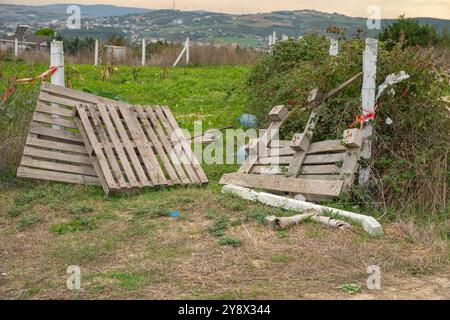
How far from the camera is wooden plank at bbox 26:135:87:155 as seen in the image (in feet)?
24.2

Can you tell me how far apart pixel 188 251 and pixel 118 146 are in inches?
109

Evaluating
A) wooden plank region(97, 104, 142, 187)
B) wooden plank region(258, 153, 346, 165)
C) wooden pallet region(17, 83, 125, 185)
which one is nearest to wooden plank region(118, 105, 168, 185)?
wooden plank region(97, 104, 142, 187)

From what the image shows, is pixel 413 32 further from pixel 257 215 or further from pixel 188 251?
pixel 188 251

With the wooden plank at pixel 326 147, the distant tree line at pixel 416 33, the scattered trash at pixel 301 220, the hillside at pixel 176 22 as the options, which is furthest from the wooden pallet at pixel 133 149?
the hillside at pixel 176 22

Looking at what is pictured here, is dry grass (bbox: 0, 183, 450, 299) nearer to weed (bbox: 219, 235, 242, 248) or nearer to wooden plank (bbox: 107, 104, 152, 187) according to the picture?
weed (bbox: 219, 235, 242, 248)

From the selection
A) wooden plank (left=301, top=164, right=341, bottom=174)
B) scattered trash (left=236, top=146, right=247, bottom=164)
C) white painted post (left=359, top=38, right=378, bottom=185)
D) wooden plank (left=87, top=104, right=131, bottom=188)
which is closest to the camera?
white painted post (left=359, top=38, right=378, bottom=185)

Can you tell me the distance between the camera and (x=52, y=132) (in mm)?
7523

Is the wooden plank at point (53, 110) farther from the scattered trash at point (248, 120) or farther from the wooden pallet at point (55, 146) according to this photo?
the scattered trash at point (248, 120)

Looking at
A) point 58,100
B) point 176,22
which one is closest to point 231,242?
point 58,100

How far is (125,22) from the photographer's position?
119 feet

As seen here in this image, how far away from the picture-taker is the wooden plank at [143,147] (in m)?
7.19

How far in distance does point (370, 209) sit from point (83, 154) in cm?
364

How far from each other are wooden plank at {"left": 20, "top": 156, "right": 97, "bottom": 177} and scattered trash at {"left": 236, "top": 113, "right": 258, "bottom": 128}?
303 cm
